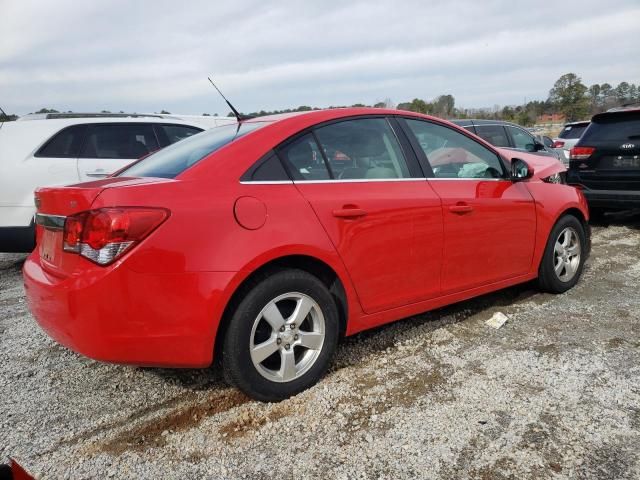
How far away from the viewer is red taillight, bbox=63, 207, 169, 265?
88.0 inches

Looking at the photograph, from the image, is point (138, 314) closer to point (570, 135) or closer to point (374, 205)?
point (374, 205)

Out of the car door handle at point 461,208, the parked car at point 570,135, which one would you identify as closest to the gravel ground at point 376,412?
the car door handle at point 461,208

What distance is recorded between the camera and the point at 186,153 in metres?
2.97

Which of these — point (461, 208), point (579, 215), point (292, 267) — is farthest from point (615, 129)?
point (292, 267)

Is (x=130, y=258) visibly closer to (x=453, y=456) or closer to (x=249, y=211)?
(x=249, y=211)

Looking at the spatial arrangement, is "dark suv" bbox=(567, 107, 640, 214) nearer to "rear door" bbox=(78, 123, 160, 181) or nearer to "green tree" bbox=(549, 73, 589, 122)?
"rear door" bbox=(78, 123, 160, 181)

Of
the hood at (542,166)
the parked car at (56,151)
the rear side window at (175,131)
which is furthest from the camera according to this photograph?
the rear side window at (175,131)

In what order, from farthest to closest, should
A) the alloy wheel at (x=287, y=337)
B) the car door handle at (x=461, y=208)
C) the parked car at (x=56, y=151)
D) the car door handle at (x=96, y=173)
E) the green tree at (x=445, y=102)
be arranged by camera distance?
1. the green tree at (x=445, y=102)
2. the car door handle at (x=96, y=173)
3. the parked car at (x=56, y=151)
4. the car door handle at (x=461, y=208)
5. the alloy wheel at (x=287, y=337)

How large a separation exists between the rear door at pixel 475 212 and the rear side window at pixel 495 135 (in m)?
5.39

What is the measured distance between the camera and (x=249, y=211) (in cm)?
252

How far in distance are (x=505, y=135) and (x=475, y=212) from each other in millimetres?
6339

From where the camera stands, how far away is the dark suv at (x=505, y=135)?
8.84 metres

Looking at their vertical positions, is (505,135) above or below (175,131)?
below

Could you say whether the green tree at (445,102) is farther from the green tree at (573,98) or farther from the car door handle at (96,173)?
the car door handle at (96,173)
